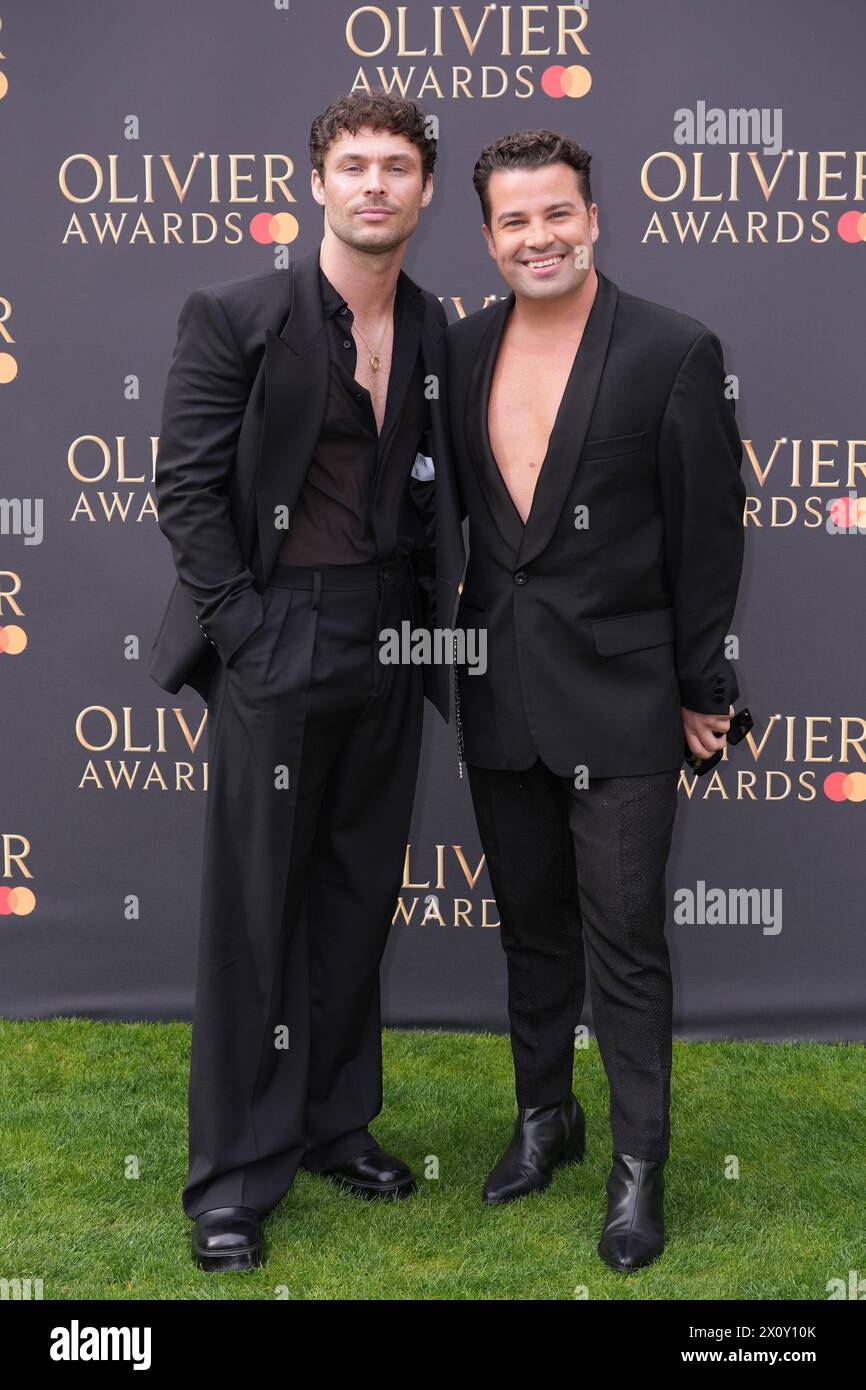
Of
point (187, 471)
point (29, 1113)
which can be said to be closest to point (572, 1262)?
point (29, 1113)

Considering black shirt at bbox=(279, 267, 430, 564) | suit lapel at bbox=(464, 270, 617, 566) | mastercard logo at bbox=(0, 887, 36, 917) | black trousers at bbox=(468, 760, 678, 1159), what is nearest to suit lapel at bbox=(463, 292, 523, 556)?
suit lapel at bbox=(464, 270, 617, 566)

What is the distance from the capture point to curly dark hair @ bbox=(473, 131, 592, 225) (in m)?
2.54

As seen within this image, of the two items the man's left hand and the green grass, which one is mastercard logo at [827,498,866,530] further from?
the green grass

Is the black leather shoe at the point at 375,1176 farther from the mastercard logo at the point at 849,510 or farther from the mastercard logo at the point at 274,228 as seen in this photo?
the mastercard logo at the point at 274,228

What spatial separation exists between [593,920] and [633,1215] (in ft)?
1.83

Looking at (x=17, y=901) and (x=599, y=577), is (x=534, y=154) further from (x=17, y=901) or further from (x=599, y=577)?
(x=17, y=901)

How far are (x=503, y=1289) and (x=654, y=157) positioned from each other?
2.67 meters

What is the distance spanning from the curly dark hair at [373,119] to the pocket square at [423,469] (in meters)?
0.53

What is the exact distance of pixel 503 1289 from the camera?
8.80 ft

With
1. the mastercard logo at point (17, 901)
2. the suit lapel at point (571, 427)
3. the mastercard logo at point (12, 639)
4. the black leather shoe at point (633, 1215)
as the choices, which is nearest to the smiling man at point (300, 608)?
the suit lapel at point (571, 427)

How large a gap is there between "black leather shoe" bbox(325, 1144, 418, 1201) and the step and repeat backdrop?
0.99m

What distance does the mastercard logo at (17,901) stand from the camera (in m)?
4.06
